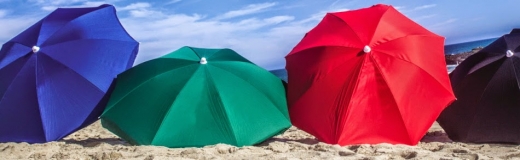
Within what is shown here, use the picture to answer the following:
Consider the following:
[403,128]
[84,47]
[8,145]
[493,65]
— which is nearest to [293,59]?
[403,128]

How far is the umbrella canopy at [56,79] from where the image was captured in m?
5.58

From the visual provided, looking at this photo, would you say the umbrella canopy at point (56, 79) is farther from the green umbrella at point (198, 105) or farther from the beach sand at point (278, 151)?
the green umbrella at point (198, 105)

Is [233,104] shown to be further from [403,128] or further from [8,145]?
[8,145]

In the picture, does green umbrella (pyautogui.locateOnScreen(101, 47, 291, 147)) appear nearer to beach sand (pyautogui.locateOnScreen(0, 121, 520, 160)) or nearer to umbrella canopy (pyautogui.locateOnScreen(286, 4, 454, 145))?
beach sand (pyautogui.locateOnScreen(0, 121, 520, 160))

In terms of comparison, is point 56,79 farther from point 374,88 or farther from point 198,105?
point 374,88

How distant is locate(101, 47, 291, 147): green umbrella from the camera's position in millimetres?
4879

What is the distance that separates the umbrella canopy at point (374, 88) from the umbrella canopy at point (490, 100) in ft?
1.03

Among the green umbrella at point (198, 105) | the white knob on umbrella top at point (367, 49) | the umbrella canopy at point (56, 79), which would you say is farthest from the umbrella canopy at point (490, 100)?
the umbrella canopy at point (56, 79)

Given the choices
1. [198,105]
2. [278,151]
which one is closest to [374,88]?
[278,151]

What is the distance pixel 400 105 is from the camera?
15.9 ft

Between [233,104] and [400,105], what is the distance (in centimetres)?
151

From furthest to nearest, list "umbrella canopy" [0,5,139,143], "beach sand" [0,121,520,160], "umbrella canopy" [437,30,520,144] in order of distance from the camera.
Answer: "umbrella canopy" [0,5,139,143], "umbrella canopy" [437,30,520,144], "beach sand" [0,121,520,160]

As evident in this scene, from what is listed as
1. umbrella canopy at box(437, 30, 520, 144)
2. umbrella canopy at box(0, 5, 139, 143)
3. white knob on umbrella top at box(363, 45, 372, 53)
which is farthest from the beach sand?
white knob on umbrella top at box(363, 45, 372, 53)

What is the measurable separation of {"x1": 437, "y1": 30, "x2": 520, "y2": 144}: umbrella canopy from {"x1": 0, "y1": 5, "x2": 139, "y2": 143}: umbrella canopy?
353 centimetres
